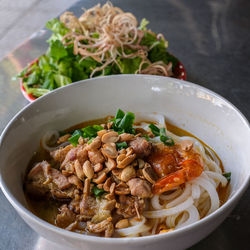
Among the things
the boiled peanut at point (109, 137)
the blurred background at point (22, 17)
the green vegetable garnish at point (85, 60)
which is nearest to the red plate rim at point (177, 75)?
the green vegetable garnish at point (85, 60)

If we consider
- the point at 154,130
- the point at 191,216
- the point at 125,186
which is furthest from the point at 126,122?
the point at 191,216

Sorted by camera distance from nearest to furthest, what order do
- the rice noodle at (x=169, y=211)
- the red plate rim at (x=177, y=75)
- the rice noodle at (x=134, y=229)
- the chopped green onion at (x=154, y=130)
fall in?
the rice noodle at (x=134, y=229)
the rice noodle at (x=169, y=211)
the chopped green onion at (x=154, y=130)
the red plate rim at (x=177, y=75)

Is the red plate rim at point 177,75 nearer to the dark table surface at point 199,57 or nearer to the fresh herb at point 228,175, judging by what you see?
the dark table surface at point 199,57

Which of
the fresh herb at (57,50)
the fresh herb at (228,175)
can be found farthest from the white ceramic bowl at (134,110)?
the fresh herb at (57,50)

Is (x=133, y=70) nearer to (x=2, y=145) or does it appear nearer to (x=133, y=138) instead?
(x=133, y=138)

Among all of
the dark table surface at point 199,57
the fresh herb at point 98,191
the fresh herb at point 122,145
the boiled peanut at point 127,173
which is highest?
the fresh herb at point 122,145

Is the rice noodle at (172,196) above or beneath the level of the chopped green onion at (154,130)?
beneath

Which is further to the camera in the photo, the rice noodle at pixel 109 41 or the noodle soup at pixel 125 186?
the rice noodle at pixel 109 41

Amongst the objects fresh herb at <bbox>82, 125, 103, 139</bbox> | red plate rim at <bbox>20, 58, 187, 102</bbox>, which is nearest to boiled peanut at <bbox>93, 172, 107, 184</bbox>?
fresh herb at <bbox>82, 125, 103, 139</bbox>

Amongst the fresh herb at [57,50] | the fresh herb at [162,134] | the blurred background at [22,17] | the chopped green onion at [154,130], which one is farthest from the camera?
the blurred background at [22,17]
